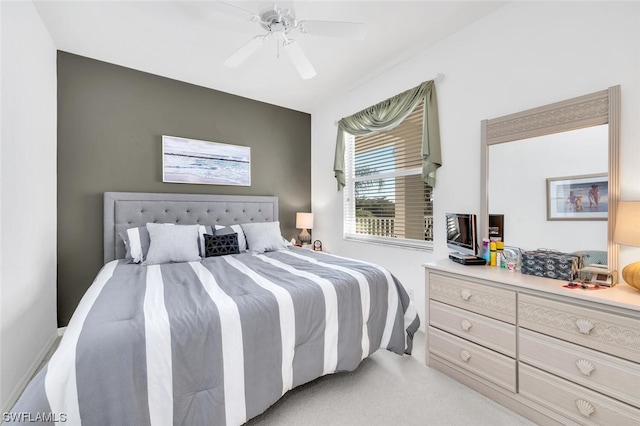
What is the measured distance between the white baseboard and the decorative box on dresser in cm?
278

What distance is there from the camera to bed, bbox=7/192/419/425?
1.06 metres

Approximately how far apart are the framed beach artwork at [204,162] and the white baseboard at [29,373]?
1.78 metres

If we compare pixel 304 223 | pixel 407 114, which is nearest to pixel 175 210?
pixel 304 223

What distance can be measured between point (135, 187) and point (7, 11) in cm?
167

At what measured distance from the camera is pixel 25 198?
1925 mm

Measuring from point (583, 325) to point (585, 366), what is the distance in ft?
0.66

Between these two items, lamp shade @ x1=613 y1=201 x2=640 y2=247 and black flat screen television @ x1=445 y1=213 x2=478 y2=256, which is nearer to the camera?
lamp shade @ x1=613 y1=201 x2=640 y2=247

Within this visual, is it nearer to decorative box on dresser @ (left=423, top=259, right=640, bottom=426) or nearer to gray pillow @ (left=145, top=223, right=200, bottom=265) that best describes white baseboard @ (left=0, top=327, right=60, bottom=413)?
gray pillow @ (left=145, top=223, right=200, bottom=265)

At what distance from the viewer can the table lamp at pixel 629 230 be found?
135cm

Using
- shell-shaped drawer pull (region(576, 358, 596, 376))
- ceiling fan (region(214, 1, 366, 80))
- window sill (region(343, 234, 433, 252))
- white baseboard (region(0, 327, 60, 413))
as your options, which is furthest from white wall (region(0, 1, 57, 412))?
shell-shaped drawer pull (region(576, 358, 596, 376))

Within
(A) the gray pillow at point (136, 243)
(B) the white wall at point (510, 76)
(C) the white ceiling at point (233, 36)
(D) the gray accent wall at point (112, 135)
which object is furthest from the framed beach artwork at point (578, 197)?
(A) the gray pillow at point (136, 243)

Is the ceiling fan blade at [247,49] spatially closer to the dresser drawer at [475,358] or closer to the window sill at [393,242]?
the window sill at [393,242]

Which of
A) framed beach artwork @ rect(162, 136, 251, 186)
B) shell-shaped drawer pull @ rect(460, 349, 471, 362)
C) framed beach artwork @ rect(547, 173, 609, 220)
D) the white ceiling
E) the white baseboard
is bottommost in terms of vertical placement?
the white baseboard

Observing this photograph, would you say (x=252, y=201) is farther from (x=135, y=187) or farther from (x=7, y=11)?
(x=7, y=11)
